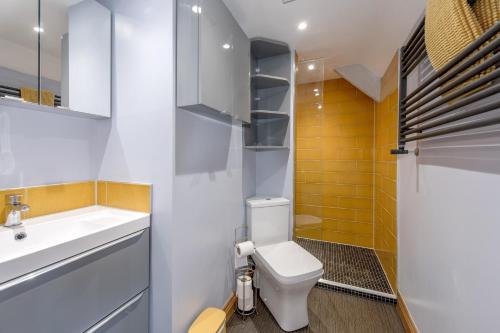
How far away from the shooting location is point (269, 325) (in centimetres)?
160

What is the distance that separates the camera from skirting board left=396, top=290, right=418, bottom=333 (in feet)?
4.74

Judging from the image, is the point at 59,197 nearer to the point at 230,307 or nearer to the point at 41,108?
the point at 41,108

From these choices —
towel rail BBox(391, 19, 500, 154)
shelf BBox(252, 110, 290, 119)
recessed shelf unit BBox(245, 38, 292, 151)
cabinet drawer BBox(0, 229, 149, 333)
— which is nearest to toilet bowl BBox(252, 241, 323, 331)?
cabinet drawer BBox(0, 229, 149, 333)

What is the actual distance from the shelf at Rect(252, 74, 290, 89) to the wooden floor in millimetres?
2034

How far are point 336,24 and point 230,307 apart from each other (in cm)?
244

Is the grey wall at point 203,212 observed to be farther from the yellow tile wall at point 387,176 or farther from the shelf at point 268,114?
the yellow tile wall at point 387,176

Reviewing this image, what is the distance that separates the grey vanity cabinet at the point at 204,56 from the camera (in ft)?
3.62

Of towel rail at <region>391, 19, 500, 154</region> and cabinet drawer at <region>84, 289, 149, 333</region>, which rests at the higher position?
towel rail at <region>391, 19, 500, 154</region>

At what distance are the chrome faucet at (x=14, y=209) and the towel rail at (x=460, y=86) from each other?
186cm

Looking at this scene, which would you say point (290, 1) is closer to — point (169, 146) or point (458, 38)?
point (458, 38)

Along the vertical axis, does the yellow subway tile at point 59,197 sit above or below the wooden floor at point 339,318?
above

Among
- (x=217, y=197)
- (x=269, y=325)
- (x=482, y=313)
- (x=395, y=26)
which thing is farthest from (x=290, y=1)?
(x=269, y=325)

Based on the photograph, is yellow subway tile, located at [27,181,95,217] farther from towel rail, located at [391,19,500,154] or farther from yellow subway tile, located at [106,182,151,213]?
towel rail, located at [391,19,500,154]

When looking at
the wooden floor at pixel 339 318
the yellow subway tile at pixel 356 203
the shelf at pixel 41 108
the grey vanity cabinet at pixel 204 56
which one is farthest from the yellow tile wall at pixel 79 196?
the yellow subway tile at pixel 356 203
